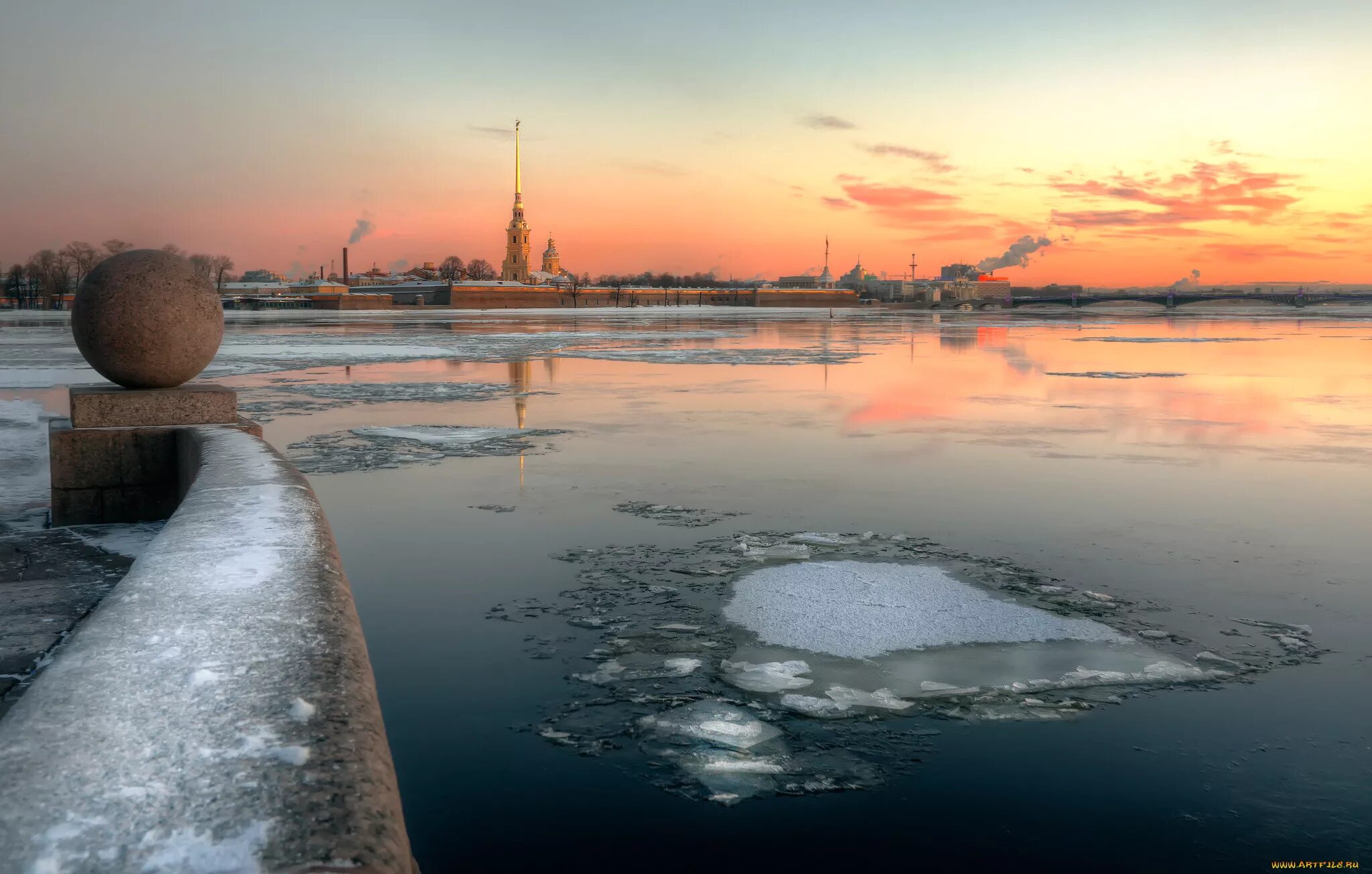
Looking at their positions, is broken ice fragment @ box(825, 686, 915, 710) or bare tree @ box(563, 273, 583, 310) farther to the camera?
bare tree @ box(563, 273, 583, 310)

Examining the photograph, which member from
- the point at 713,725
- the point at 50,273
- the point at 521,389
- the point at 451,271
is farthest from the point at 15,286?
the point at 713,725

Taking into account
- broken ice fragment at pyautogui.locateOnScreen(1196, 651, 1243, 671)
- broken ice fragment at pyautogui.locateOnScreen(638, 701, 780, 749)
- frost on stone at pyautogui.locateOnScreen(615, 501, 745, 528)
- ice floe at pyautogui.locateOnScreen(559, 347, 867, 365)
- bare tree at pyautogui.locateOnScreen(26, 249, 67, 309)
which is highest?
bare tree at pyautogui.locateOnScreen(26, 249, 67, 309)

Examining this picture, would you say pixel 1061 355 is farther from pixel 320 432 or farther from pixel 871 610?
pixel 871 610

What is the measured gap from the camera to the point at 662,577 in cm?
642

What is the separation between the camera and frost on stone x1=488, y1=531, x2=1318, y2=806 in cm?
410

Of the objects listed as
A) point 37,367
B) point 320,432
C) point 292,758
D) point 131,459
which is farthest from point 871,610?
point 37,367

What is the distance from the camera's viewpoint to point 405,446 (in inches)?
451

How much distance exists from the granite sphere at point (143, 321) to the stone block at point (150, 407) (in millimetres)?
179

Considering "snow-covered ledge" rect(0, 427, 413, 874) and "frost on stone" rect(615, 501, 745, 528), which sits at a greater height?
"snow-covered ledge" rect(0, 427, 413, 874)

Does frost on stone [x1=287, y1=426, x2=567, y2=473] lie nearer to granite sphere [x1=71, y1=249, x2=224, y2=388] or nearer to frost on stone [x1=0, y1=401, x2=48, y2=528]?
granite sphere [x1=71, y1=249, x2=224, y2=388]

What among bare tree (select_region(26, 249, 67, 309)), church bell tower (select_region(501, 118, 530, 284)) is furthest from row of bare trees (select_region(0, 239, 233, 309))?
church bell tower (select_region(501, 118, 530, 284))

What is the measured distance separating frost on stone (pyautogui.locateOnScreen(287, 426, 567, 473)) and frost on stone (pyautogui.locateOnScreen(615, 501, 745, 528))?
2951mm

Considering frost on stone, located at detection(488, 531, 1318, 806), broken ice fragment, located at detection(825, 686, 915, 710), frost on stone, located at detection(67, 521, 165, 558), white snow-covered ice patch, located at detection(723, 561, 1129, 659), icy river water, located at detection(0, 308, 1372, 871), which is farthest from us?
frost on stone, located at detection(67, 521, 165, 558)

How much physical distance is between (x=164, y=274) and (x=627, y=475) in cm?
434
